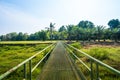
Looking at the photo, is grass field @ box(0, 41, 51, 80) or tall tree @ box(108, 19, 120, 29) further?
tall tree @ box(108, 19, 120, 29)

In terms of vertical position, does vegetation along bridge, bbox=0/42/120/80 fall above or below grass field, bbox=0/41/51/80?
above

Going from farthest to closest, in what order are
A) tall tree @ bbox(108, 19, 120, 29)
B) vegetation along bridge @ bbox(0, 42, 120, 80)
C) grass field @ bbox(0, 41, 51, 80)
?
tall tree @ bbox(108, 19, 120, 29)
grass field @ bbox(0, 41, 51, 80)
vegetation along bridge @ bbox(0, 42, 120, 80)

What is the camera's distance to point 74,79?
22.0 ft

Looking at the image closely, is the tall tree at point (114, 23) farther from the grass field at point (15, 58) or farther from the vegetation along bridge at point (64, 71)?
the vegetation along bridge at point (64, 71)

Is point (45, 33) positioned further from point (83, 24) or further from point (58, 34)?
point (83, 24)

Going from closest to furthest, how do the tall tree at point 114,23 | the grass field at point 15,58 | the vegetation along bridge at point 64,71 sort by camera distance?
the vegetation along bridge at point 64,71 < the grass field at point 15,58 < the tall tree at point 114,23

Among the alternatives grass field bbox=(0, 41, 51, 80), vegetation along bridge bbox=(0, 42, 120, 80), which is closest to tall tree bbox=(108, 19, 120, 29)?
grass field bbox=(0, 41, 51, 80)

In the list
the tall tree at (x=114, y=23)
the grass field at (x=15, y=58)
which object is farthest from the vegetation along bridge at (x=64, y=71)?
the tall tree at (x=114, y=23)

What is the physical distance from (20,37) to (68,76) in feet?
462

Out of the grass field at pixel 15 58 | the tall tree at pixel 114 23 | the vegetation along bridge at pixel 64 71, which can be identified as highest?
the tall tree at pixel 114 23

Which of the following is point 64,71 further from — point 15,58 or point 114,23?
point 114,23

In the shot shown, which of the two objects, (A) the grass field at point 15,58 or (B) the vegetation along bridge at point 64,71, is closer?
(B) the vegetation along bridge at point 64,71

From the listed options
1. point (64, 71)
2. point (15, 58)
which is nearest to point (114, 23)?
point (15, 58)

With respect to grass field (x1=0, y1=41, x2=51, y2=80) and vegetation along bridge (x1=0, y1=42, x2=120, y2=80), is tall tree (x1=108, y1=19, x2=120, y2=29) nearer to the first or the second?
grass field (x1=0, y1=41, x2=51, y2=80)
